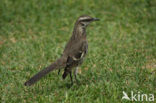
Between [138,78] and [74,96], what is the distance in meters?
1.79

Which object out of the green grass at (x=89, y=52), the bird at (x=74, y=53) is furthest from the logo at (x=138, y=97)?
the bird at (x=74, y=53)

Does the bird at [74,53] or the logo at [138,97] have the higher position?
the bird at [74,53]

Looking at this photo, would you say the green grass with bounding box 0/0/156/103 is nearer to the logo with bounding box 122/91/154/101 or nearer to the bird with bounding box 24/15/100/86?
the logo with bounding box 122/91/154/101

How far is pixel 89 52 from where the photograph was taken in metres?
11.7

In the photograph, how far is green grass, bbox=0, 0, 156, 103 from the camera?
27.5ft

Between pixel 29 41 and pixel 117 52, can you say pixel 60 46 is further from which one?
pixel 117 52

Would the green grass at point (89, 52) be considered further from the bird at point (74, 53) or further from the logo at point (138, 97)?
the bird at point (74, 53)

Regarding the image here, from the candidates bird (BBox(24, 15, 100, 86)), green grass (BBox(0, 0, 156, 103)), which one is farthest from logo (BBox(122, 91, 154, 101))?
bird (BBox(24, 15, 100, 86))

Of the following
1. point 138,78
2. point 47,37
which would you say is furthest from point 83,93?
point 47,37

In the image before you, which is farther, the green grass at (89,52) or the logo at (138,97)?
the green grass at (89,52)

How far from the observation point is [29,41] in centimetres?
1289

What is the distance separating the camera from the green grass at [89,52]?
8391mm

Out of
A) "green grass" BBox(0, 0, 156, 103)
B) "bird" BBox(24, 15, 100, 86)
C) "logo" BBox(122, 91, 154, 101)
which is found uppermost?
"bird" BBox(24, 15, 100, 86)

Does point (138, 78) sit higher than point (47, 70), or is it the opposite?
point (47, 70)
